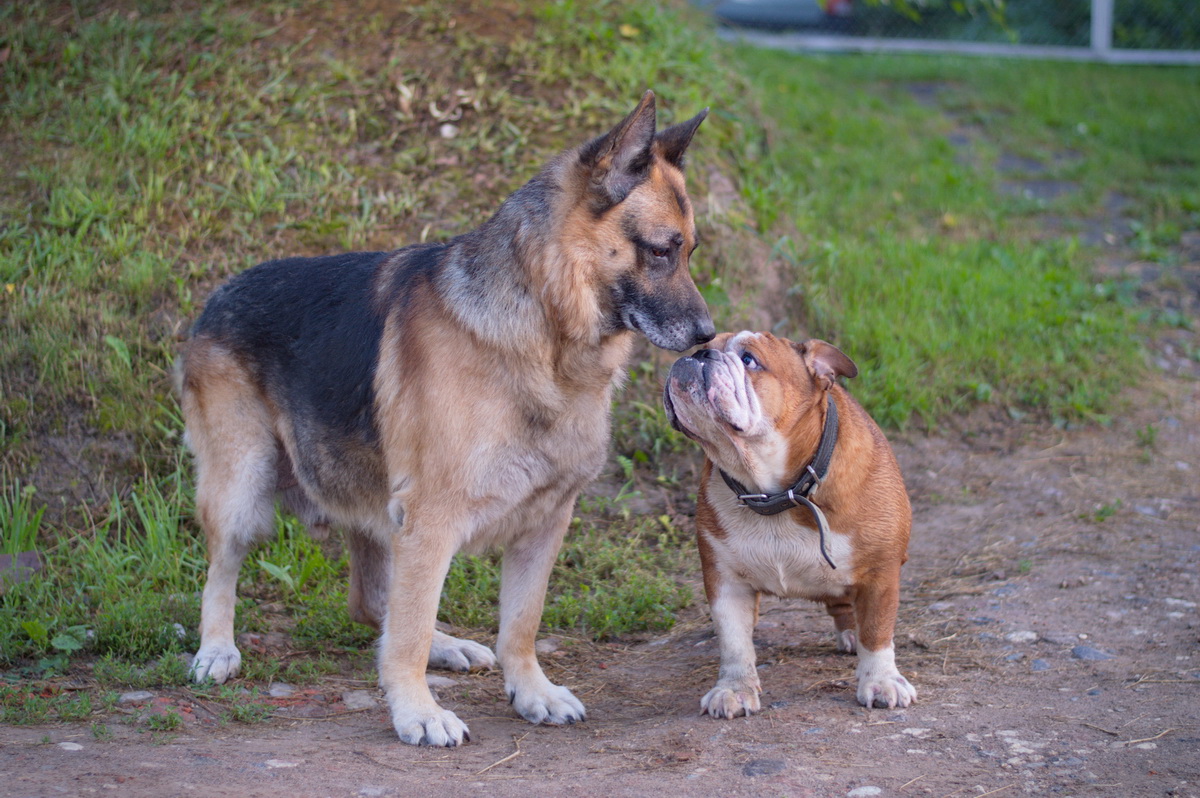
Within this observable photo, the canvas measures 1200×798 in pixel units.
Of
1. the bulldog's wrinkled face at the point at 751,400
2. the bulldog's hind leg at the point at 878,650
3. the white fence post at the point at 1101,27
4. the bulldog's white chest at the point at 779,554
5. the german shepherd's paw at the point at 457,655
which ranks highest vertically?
the white fence post at the point at 1101,27

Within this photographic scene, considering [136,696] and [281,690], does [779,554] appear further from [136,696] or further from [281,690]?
[136,696]

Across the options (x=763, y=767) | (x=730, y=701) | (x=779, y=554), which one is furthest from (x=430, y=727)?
(x=779, y=554)

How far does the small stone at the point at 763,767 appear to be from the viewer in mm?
3289

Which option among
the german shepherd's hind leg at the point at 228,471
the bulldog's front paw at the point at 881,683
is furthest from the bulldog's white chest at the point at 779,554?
the german shepherd's hind leg at the point at 228,471

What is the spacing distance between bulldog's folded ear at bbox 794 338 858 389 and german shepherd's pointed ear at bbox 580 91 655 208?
913 mm

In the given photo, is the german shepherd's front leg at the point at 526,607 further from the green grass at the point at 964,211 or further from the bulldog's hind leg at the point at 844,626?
the green grass at the point at 964,211

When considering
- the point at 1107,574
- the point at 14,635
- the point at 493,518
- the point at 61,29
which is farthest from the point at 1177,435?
the point at 61,29

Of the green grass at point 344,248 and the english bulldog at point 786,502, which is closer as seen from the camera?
the english bulldog at point 786,502

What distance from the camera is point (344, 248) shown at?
6.54 metres

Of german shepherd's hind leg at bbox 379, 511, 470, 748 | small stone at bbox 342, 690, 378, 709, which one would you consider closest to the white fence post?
german shepherd's hind leg at bbox 379, 511, 470, 748

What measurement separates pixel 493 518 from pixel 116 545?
2418 millimetres

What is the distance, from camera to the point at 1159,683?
12.9ft

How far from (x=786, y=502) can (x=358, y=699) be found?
73.8 inches

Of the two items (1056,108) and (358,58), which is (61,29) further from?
(1056,108)
